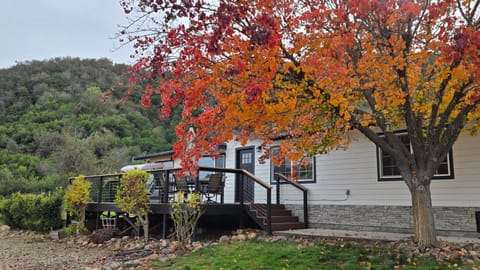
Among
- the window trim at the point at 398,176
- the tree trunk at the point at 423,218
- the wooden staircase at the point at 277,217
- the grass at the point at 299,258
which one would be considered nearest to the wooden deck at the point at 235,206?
the wooden staircase at the point at 277,217

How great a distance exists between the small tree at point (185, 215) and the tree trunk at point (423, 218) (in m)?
4.49

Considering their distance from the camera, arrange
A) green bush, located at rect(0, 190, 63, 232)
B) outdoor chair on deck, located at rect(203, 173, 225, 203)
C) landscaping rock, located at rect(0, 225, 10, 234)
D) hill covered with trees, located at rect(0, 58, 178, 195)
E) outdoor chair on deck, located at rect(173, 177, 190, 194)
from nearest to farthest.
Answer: outdoor chair on deck, located at rect(173, 177, 190, 194) < outdoor chair on deck, located at rect(203, 173, 225, 203) < green bush, located at rect(0, 190, 63, 232) < landscaping rock, located at rect(0, 225, 10, 234) < hill covered with trees, located at rect(0, 58, 178, 195)

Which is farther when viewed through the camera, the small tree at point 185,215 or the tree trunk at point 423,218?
the small tree at point 185,215

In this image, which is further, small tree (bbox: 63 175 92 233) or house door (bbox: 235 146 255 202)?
house door (bbox: 235 146 255 202)

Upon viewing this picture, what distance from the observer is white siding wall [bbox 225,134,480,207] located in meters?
7.99

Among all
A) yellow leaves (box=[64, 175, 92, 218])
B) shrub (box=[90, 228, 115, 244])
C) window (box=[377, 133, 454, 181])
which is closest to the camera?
window (box=[377, 133, 454, 181])

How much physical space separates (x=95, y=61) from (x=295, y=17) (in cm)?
3379

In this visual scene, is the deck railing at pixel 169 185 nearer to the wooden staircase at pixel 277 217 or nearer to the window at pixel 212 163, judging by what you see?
the wooden staircase at pixel 277 217

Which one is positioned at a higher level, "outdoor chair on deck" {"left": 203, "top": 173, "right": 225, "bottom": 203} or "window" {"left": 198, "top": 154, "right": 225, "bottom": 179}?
"window" {"left": 198, "top": 154, "right": 225, "bottom": 179}

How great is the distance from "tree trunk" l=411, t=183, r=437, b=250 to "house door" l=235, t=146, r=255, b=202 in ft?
20.4

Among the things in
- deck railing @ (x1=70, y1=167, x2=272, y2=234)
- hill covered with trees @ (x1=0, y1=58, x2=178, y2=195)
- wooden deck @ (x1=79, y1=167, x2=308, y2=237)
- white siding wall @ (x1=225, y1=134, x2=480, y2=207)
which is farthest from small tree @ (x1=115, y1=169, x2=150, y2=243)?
hill covered with trees @ (x1=0, y1=58, x2=178, y2=195)

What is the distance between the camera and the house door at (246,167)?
12086 millimetres

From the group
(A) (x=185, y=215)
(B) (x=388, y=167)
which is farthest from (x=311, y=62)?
(B) (x=388, y=167)

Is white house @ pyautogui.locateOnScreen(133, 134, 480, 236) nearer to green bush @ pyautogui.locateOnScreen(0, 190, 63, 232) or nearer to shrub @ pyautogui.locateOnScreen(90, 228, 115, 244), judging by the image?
shrub @ pyautogui.locateOnScreen(90, 228, 115, 244)
